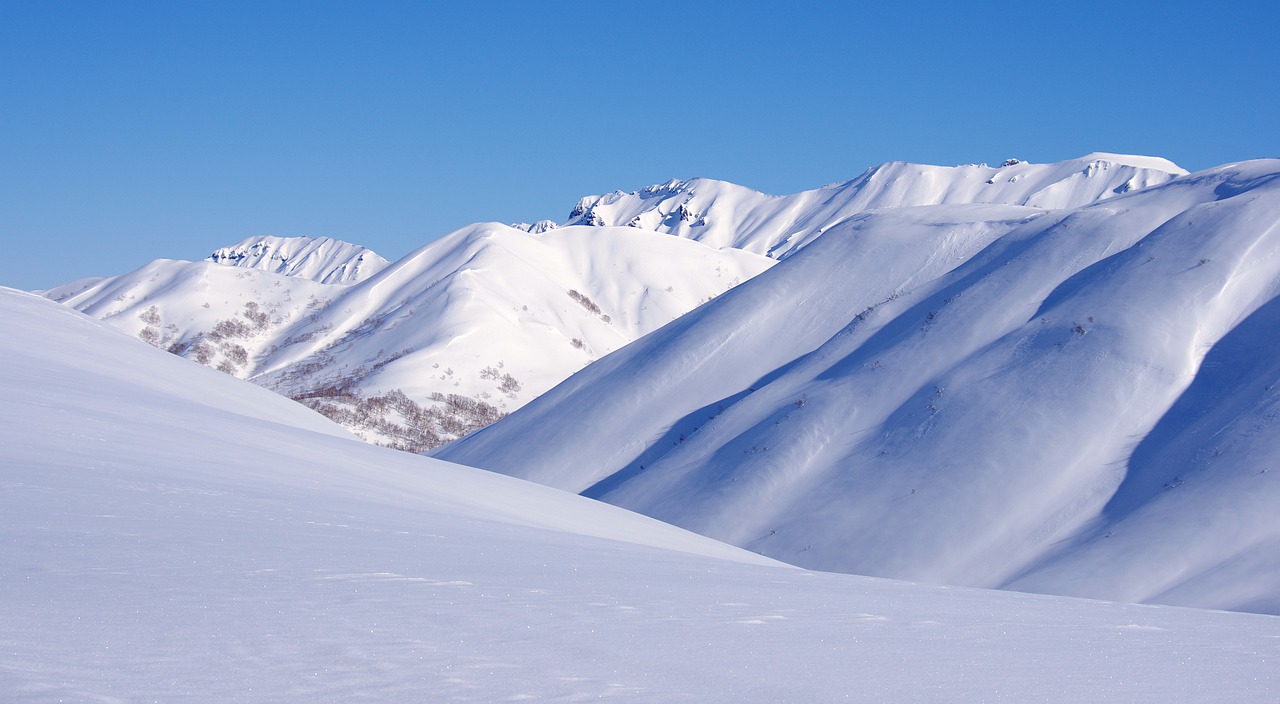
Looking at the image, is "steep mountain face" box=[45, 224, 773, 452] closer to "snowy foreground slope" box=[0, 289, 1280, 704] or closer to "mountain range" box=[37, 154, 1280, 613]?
"mountain range" box=[37, 154, 1280, 613]

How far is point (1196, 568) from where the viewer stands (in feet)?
51.8

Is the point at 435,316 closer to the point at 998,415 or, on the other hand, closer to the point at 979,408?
the point at 979,408

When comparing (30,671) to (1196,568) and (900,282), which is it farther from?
(900,282)

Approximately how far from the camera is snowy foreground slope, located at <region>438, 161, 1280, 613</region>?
57.8 ft

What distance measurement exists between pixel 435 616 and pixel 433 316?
7978 cm

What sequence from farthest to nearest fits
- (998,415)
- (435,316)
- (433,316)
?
1. (433,316)
2. (435,316)
3. (998,415)

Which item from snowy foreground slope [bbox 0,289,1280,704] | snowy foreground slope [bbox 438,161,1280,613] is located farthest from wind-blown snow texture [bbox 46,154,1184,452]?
snowy foreground slope [bbox 0,289,1280,704]

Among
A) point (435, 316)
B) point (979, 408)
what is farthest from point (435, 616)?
point (435, 316)

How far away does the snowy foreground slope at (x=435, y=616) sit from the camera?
4.22 m

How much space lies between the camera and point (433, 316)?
83.2 meters

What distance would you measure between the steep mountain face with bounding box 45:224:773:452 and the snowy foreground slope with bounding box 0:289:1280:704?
5212 cm

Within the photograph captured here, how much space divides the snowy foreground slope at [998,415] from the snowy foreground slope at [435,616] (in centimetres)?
976

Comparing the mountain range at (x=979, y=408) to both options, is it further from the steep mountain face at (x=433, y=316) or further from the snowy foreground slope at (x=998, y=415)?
the steep mountain face at (x=433, y=316)

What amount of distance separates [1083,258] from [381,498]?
23509mm
